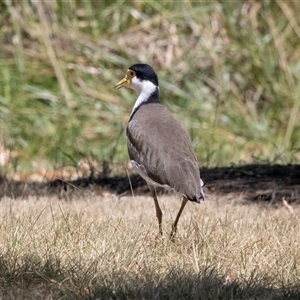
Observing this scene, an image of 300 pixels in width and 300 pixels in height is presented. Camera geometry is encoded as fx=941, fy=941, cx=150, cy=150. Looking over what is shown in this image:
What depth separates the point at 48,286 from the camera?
5.02 m

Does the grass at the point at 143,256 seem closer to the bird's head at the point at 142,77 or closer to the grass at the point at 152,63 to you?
the bird's head at the point at 142,77

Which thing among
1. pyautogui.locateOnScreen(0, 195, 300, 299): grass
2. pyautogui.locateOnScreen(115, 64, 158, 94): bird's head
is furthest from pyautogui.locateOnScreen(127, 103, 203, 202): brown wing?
pyautogui.locateOnScreen(115, 64, 158, 94): bird's head

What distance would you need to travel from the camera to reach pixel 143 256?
545 centimetres

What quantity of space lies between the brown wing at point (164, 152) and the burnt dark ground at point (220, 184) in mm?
1444

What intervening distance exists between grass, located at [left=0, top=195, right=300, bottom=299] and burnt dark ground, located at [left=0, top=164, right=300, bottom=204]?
99cm

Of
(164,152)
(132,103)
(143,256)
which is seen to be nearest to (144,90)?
(164,152)

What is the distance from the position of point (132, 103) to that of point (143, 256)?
6715 millimetres

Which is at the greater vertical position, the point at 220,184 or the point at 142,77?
the point at 142,77

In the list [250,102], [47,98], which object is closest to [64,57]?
[47,98]

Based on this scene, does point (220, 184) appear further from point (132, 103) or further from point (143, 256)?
point (132, 103)

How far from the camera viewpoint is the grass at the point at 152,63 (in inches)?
459

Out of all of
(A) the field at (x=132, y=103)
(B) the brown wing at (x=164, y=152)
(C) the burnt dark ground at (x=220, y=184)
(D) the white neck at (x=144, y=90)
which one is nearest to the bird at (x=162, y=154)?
(B) the brown wing at (x=164, y=152)

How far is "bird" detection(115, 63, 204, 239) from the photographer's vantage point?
239 inches

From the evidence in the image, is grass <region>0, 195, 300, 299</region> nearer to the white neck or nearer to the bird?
the bird
